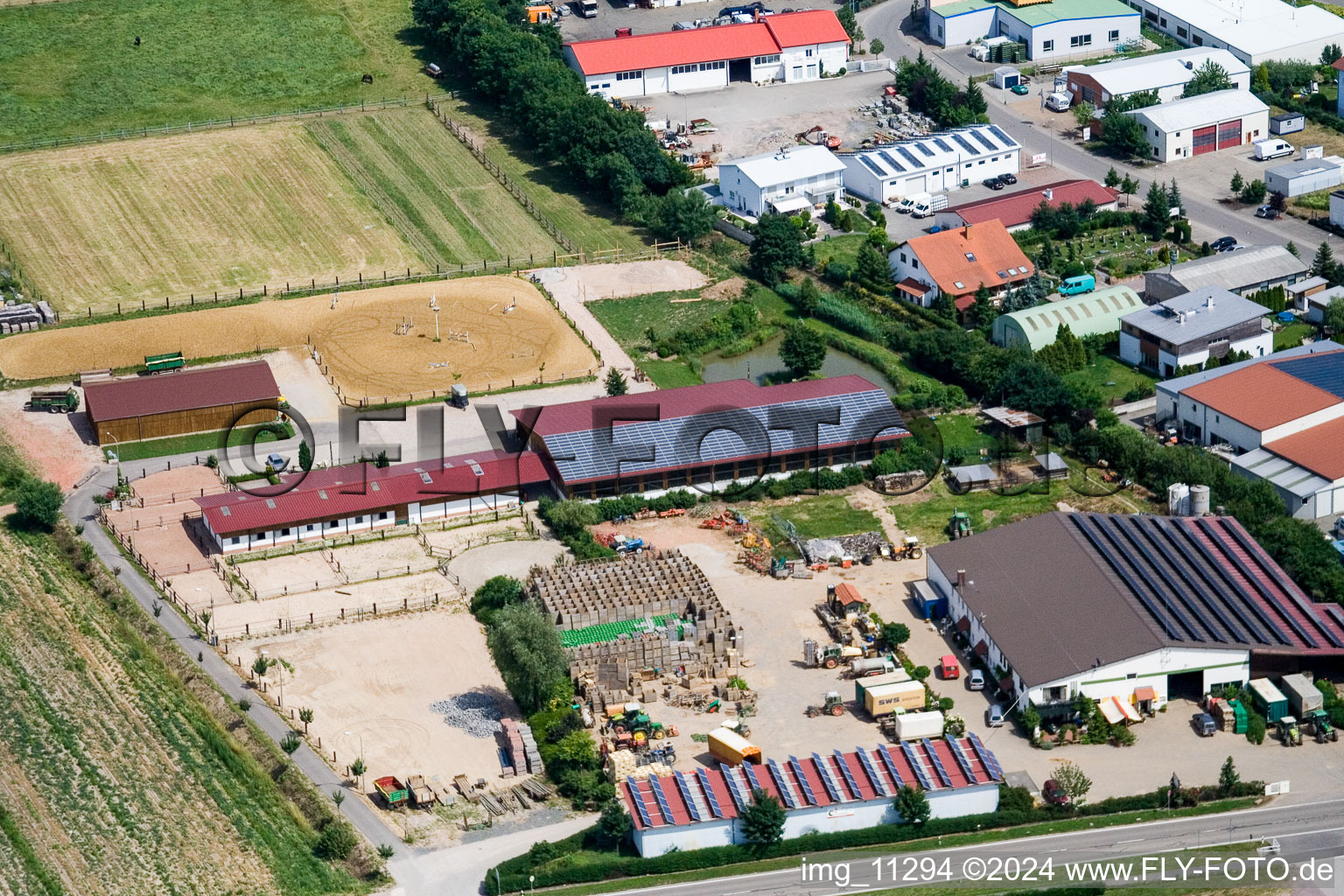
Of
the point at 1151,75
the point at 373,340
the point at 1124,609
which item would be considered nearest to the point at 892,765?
the point at 1124,609

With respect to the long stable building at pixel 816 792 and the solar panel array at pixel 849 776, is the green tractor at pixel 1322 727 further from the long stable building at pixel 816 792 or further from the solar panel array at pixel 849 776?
the solar panel array at pixel 849 776

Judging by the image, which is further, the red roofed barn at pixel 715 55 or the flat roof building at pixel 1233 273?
the red roofed barn at pixel 715 55

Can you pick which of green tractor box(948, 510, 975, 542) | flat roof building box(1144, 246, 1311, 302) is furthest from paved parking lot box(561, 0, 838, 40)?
green tractor box(948, 510, 975, 542)

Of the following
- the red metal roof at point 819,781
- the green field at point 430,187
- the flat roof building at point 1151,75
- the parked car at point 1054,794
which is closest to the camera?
the red metal roof at point 819,781

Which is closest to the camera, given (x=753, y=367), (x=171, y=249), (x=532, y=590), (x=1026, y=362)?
(x=532, y=590)

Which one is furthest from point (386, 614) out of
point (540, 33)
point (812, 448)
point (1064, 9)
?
point (1064, 9)

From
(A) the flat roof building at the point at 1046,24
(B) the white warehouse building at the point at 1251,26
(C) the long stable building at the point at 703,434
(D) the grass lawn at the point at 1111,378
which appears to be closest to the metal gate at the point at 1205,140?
(B) the white warehouse building at the point at 1251,26

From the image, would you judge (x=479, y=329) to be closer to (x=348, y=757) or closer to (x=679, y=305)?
(x=679, y=305)

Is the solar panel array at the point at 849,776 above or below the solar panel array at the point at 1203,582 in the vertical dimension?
above
